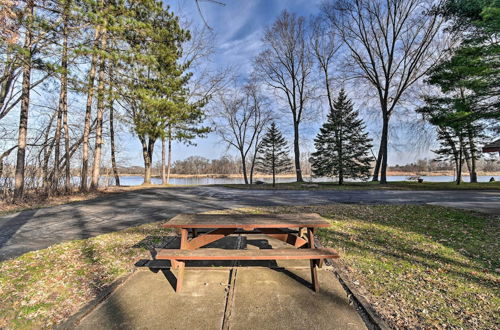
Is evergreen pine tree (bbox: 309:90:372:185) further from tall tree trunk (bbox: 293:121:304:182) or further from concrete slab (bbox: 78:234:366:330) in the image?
concrete slab (bbox: 78:234:366:330)

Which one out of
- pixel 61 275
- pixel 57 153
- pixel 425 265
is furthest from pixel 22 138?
pixel 425 265

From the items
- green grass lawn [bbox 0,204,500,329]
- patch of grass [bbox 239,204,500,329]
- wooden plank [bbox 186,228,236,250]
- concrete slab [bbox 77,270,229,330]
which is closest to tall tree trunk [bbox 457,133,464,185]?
patch of grass [bbox 239,204,500,329]

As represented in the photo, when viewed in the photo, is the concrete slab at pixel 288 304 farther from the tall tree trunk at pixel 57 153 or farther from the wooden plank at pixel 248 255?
the tall tree trunk at pixel 57 153

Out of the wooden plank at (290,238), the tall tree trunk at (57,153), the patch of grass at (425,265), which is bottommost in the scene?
the patch of grass at (425,265)

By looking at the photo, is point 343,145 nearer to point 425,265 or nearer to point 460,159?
point 460,159

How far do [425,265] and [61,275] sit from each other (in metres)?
4.88

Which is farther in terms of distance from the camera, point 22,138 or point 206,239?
point 22,138

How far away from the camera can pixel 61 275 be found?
2.64 meters

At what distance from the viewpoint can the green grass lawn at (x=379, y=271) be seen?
2.00 m

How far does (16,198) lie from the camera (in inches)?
290

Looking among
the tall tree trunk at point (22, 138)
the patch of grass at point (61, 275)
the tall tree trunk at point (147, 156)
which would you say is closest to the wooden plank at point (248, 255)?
the patch of grass at point (61, 275)

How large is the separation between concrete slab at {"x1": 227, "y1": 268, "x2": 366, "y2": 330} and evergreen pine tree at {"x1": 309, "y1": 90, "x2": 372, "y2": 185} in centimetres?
1701

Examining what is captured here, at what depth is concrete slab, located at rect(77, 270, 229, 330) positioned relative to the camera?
6.01 ft

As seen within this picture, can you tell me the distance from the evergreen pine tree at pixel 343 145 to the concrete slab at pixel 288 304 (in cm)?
1701
